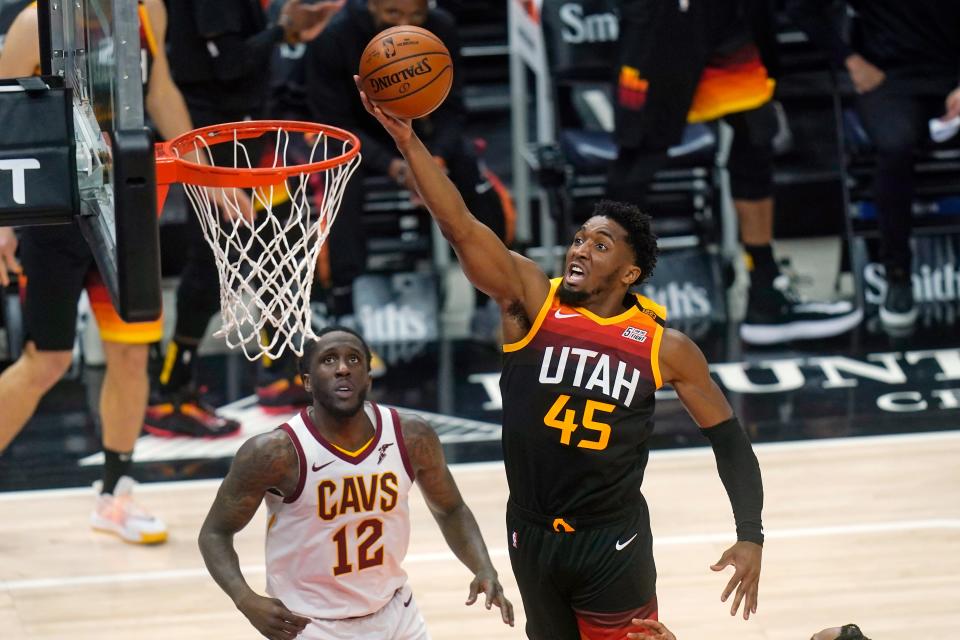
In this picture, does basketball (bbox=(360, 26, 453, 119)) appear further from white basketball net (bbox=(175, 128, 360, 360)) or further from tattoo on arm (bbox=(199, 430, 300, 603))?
tattoo on arm (bbox=(199, 430, 300, 603))

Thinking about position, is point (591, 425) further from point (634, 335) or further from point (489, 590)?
point (489, 590)

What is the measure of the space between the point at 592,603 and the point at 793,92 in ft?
20.7

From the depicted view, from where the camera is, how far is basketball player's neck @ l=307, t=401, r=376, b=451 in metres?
4.46

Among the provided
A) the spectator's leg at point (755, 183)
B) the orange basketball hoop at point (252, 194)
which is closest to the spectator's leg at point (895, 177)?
the spectator's leg at point (755, 183)

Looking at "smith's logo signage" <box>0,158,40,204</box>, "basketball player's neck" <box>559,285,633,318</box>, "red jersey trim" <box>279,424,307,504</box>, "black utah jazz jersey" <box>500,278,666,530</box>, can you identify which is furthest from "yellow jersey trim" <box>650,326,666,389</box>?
"smith's logo signage" <box>0,158,40,204</box>

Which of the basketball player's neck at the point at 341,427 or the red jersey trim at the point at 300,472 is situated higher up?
the basketball player's neck at the point at 341,427

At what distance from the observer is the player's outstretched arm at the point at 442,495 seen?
4.54 m

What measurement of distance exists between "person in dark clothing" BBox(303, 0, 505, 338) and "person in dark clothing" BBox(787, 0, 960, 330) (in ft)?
6.71

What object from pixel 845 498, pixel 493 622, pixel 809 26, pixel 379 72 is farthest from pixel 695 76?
pixel 379 72

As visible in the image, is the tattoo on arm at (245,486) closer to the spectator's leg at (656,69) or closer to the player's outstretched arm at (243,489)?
the player's outstretched arm at (243,489)

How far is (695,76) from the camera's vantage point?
8.35 metres

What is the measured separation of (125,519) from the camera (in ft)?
20.7

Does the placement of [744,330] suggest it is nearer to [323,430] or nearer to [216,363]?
[216,363]

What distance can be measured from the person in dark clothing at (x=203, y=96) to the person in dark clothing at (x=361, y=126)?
17.4 inches
